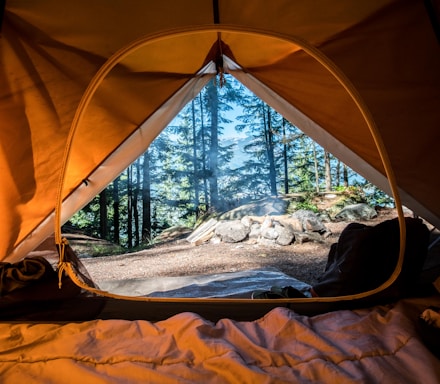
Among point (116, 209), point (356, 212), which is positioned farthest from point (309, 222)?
point (116, 209)

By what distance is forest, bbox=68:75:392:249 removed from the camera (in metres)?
5.36

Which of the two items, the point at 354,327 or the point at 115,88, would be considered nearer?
the point at 354,327

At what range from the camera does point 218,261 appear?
306 cm

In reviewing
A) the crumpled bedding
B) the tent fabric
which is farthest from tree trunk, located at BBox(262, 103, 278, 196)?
the crumpled bedding

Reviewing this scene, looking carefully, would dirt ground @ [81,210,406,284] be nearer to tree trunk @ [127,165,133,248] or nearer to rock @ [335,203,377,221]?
rock @ [335,203,377,221]

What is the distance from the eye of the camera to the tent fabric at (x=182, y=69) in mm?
1188

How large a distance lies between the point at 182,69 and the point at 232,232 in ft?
9.54

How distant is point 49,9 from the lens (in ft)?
3.75

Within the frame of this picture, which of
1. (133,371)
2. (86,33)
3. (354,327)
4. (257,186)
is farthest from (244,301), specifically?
(257,186)

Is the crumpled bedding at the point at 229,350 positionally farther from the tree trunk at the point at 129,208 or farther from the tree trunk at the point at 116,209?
the tree trunk at the point at 116,209

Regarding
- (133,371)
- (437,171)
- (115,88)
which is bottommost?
(133,371)

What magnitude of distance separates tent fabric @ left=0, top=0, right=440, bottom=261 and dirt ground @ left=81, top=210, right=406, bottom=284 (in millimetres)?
943

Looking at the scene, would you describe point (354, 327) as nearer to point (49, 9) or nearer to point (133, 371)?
point (133, 371)

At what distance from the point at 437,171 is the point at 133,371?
56.5 inches
